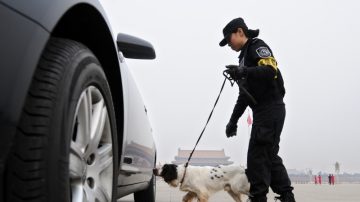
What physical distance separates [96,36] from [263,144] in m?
2.16

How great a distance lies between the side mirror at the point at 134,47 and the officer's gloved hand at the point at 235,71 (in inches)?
37.1

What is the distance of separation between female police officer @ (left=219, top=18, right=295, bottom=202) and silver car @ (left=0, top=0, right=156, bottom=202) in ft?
6.36

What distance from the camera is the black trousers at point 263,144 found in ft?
12.6

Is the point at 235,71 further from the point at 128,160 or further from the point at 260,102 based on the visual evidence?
the point at 128,160

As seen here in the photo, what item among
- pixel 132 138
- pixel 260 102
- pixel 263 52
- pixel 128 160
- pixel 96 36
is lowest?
pixel 128 160

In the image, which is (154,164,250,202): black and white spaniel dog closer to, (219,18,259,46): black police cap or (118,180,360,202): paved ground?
(118,180,360,202): paved ground

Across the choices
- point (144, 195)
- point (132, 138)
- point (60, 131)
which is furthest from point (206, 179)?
point (60, 131)

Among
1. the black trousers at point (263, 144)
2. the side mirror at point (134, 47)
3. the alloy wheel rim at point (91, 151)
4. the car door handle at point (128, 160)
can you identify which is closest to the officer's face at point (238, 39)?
the black trousers at point (263, 144)

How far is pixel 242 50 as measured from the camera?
162 inches

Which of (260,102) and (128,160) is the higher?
(260,102)

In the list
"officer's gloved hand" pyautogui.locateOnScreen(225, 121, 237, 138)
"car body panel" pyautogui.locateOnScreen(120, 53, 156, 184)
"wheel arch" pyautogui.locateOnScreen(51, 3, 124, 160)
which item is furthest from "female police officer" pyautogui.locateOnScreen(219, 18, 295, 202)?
"wheel arch" pyautogui.locateOnScreen(51, 3, 124, 160)

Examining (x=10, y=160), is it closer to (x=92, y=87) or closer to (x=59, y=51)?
(x=59, y=51)

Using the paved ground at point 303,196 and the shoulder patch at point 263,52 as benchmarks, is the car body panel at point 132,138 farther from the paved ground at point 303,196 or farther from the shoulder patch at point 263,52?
the paved ground at point 303,196

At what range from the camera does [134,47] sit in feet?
9.46
